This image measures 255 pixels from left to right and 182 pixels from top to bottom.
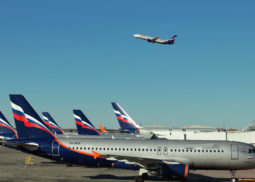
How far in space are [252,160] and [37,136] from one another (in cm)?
1948

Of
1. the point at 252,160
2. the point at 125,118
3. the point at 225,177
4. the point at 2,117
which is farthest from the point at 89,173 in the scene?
the point at 125,118

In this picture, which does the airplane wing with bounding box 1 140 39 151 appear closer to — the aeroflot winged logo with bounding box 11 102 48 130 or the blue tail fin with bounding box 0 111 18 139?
the aeroflot winged logo with bounding box 11 102 48 130

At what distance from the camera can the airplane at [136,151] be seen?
91.9 feet

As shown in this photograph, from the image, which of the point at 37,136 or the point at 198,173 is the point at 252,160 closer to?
the point at 198,173

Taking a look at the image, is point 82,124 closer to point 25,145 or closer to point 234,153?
point 25,145

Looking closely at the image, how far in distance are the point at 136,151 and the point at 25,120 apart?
10699mm

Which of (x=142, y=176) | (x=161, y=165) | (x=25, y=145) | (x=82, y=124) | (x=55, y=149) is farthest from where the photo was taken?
(x=82, y=124)

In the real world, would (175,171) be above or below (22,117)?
below

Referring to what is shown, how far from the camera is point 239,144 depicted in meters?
28.9

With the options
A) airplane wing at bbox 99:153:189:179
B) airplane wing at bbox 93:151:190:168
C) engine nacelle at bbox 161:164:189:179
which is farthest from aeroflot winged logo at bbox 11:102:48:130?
engine nacelle at bbox 161:164:189:179

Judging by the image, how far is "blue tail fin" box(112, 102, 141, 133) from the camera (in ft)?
236

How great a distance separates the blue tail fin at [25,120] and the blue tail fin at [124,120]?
4178 centimetres

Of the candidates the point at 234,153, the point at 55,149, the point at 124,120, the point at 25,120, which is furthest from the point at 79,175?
the point at 124,120

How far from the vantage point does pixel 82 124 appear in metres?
53.9
